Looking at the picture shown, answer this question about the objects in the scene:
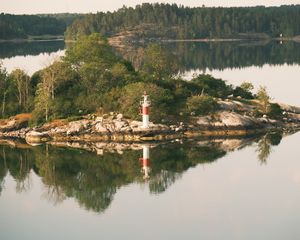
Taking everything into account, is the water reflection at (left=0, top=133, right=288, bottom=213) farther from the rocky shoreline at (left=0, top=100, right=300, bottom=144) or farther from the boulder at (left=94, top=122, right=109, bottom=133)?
the boulder at (left=94, top=122, right=109, bottom=133)

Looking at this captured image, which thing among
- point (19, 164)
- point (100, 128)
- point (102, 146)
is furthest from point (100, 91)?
point (19, 164)

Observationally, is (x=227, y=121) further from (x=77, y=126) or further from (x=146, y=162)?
(x=77, y=126)

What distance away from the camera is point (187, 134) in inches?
2207

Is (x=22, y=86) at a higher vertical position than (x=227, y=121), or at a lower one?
higher

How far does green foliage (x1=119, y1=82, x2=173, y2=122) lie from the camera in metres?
56.8

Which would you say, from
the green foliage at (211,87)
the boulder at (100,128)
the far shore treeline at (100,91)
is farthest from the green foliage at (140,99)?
the green foliage at (211,87)

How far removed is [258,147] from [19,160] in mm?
16935

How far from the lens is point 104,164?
1911 inches

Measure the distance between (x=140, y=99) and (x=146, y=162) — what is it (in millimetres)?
9666

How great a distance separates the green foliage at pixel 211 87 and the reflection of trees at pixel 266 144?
9046 millimetres

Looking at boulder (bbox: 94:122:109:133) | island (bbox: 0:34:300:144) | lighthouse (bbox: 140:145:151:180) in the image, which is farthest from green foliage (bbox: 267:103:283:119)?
boulder (bbox: 94:122:109:133)

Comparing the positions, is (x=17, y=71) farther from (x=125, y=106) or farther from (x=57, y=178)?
(x=57, y=178)

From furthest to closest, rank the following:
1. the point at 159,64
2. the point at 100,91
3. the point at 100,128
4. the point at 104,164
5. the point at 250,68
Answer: the point at 250,68, the point at 159,64, the point at 100,91, the point at 100,128, the point at 104,164

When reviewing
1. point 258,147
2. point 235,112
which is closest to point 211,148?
point 258,147
